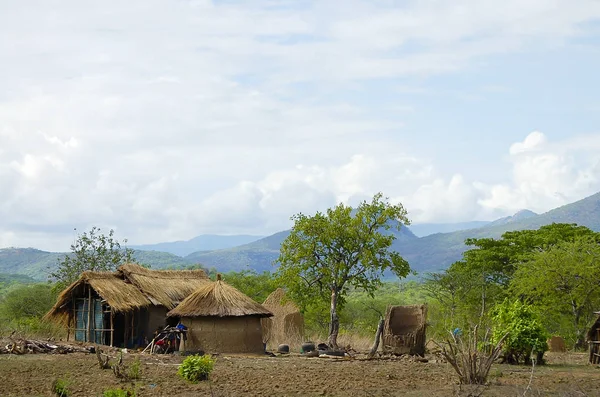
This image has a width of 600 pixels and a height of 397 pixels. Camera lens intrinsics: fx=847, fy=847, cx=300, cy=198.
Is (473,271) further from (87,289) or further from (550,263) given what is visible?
Answer: (87,289)

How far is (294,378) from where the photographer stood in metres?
19.5

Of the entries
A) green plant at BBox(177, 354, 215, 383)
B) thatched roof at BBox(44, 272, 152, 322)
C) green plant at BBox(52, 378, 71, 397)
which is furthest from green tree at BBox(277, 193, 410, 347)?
green plant at BBox(52, 378, 71, 397)

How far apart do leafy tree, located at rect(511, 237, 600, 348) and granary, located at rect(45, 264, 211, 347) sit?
1440 cm

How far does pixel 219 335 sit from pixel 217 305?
3.37 feet

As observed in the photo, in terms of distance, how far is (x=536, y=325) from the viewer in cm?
2433

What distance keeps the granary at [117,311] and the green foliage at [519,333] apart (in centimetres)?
1278

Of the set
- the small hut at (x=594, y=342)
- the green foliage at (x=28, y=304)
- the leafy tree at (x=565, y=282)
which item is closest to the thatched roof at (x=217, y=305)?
the small hut at (x=594, y=342)

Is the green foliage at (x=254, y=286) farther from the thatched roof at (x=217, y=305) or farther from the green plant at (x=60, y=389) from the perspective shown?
the green plant at (x=60, y=389)

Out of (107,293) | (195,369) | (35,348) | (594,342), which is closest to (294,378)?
(195,369)

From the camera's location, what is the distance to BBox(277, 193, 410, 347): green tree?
3225 cm

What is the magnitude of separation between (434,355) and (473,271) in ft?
60.3

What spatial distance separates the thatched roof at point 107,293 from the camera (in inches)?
1193

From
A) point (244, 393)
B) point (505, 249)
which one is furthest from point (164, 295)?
point (505, 249)

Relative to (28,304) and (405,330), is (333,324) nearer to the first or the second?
(405,330)
